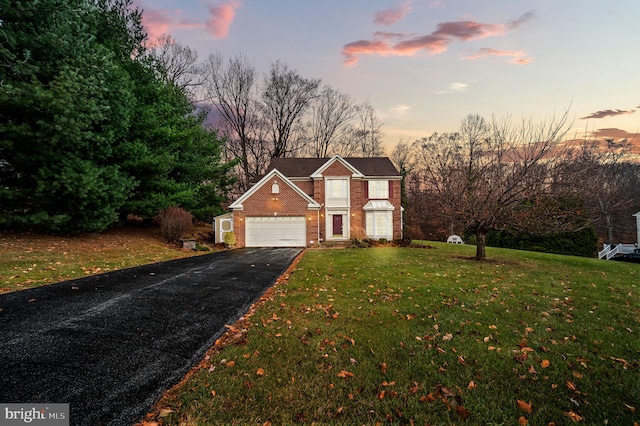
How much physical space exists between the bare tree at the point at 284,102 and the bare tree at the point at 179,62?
7.70 meters

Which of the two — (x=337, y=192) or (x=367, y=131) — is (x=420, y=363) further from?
(x=367, y=131)

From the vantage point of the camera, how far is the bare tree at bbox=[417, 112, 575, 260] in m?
11.2

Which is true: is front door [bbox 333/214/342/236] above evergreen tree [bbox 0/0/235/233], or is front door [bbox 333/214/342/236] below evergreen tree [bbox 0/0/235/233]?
below

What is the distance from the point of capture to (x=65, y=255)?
10.6 meters

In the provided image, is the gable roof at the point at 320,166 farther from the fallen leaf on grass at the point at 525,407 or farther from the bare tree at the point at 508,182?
the fallen leaf on grass at the point at 525,407

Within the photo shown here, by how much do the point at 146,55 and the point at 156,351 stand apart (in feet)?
78.6

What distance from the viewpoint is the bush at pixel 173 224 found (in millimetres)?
16969

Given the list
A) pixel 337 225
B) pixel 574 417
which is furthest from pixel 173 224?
Answer: pixel 574 417

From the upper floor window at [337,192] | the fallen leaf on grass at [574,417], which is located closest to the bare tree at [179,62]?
the upper floor window at [337,192]

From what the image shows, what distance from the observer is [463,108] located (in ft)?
66.1

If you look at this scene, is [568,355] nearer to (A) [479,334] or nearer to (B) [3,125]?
(A) [479,334]

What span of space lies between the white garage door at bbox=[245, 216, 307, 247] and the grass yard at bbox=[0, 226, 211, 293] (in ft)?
17.0

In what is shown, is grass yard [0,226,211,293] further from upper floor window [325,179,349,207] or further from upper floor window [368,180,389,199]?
upper floor window [368,180,389,199]

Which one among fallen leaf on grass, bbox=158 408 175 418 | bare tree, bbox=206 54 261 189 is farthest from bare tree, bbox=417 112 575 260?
bare tree, bbox=206 54 261 189
